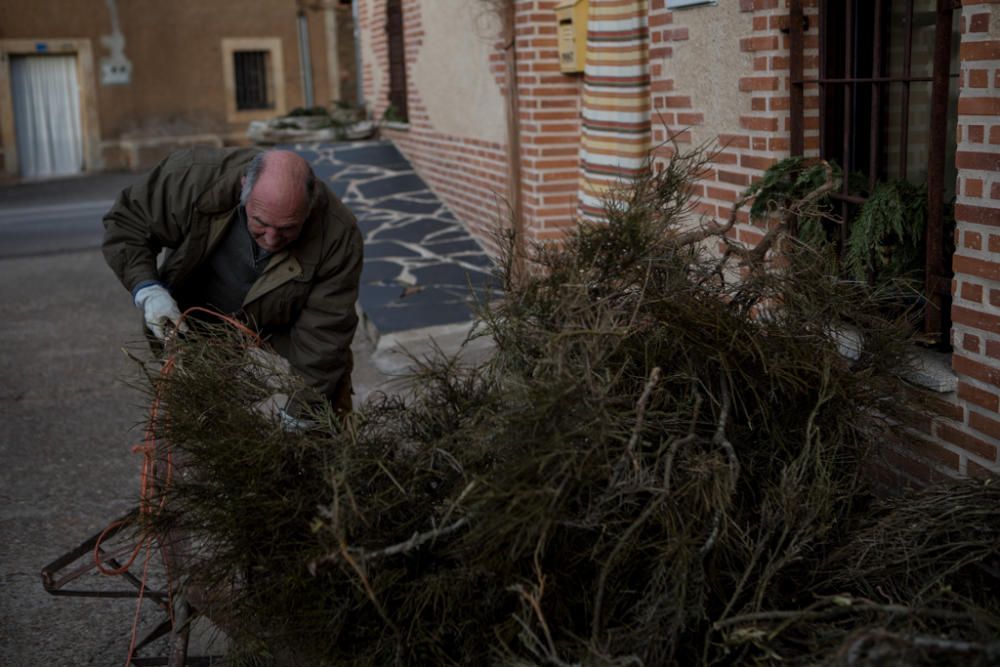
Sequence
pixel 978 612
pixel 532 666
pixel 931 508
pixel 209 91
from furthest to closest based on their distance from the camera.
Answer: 1. pixel 209 91
2. pixel 931 508
3. pixel 532 666
4. pixel 978 612

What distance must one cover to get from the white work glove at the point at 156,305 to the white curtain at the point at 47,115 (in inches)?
855

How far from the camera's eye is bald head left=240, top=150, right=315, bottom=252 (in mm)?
3451

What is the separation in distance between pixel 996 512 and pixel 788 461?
1.50 ft

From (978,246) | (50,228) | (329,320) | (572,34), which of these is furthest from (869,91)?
(50,228)

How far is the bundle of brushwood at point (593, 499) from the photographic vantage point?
2.13 meters

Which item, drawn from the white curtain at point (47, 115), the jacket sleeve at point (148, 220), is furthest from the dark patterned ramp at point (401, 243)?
the white curtain at point (47, 115)

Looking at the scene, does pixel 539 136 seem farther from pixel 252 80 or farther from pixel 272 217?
pixel 252 80

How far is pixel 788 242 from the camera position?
126 inches

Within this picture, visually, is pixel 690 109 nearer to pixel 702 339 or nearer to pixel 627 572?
pixel 702 339

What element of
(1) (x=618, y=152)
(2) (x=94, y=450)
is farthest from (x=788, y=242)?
(2) (x=94, y=450)

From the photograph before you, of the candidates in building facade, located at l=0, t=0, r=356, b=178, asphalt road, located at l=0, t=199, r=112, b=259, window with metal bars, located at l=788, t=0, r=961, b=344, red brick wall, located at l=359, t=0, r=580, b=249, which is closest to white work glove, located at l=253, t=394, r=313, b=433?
window with metal bars, located at l=788, t=0, r=961, b=344

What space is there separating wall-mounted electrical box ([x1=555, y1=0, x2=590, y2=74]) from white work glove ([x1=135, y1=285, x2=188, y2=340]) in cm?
370

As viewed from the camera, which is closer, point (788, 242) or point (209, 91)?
point (788, 242)

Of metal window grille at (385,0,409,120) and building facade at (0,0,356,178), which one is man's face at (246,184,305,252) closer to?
metal window grille at (385,0,409,120)
